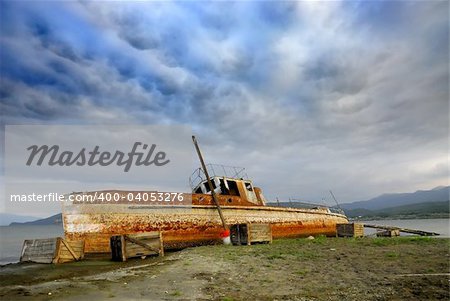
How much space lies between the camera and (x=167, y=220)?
2002 cm

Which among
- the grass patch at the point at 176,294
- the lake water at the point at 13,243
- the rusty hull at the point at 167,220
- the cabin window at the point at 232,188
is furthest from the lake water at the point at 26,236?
the grass patch at the point at 176,294

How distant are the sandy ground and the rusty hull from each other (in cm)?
486

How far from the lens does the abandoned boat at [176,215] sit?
17.8 metres

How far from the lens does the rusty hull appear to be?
17719 millimetres

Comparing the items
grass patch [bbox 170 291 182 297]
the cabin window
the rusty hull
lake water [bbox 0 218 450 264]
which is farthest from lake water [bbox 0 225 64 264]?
grass patch [bbox 170 291 182 297]

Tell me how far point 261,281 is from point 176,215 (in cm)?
1247

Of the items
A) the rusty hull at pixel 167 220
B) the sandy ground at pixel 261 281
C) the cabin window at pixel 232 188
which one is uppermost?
the cabin window at pixel 232 188

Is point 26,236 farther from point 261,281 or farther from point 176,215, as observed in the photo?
point 261,281

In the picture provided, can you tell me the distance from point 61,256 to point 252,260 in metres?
9.02

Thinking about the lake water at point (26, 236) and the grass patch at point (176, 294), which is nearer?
the grass patch at point (176, 294)

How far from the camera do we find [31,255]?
15.9 meters

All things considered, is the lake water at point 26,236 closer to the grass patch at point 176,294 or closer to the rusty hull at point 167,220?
the rusty hull at point 167,220

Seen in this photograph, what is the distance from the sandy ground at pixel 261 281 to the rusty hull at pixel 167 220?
4861 millimetres

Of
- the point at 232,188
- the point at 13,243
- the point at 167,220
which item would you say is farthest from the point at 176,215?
the point at 13,243
